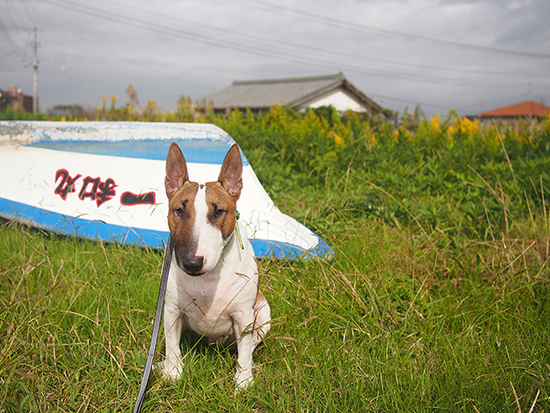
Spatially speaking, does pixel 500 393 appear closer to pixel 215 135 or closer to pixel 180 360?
pixel 180 360

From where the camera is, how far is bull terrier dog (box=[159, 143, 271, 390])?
1.73 meters

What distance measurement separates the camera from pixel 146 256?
3270 mm

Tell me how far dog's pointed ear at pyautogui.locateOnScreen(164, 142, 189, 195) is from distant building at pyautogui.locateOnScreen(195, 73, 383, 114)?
76.5 feet

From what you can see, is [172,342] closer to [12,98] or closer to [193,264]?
[193,264]

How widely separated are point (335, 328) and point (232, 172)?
3.98ft

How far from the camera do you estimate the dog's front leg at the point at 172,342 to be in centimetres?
195

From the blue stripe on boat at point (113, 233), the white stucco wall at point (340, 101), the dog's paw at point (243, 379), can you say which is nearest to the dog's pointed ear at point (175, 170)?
the dog's paw at point (243, 379)

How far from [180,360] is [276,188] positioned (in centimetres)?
328

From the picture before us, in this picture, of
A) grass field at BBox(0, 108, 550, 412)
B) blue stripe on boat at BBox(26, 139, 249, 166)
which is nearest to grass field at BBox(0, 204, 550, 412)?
grass field at BBox(0, 108, 550, 412)

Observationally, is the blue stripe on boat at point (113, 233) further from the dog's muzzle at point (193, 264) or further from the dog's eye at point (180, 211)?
the dog's muzzle at point (193, 264)

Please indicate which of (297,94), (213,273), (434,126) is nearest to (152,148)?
(213,273)

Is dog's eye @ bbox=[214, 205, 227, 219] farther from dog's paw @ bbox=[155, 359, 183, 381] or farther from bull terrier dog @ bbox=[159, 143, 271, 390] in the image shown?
dog's paw @ bbox=[155, 359, 183, 381]

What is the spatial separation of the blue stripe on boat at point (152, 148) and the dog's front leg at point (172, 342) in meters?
2.38

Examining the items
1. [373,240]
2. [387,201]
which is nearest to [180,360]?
[373,240]
